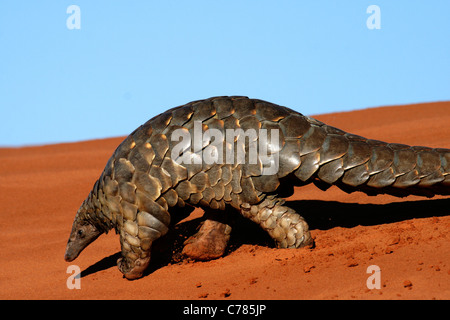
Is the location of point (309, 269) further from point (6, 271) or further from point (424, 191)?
point (6, 271)

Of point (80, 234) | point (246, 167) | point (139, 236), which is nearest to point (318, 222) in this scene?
point (246, 167)

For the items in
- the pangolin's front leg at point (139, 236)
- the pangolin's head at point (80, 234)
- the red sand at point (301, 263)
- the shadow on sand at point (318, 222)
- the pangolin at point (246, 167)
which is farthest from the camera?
the pangolin's head at point (80, 234)

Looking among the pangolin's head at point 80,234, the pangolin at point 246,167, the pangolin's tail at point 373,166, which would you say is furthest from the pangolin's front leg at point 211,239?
the pangolin's head at point 80,234

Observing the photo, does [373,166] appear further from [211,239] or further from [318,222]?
[211,239]

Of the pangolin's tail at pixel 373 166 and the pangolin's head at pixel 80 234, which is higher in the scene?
the pangolin's tail at pixel 373 166

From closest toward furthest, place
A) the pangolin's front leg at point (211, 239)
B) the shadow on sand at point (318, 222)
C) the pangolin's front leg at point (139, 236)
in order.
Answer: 1. the pangolin's front leg at point (139, 236)
2. the pangolin's front leg at point (211, 239)
3. the shadow on sand at point (318, 222)

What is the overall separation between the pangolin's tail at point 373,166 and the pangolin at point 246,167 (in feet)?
0.04

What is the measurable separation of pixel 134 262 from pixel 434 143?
9561 millimetres

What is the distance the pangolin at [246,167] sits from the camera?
6.84 meters

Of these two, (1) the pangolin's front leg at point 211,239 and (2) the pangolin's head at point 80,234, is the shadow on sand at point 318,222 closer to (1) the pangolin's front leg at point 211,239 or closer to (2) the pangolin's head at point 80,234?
(1) the pangolin's front leg at point 211,239

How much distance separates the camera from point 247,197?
690 centimetres

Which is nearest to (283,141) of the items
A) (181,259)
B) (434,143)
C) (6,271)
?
(181,259)

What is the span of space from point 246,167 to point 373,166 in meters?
1.48

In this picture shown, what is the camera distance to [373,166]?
690cm
